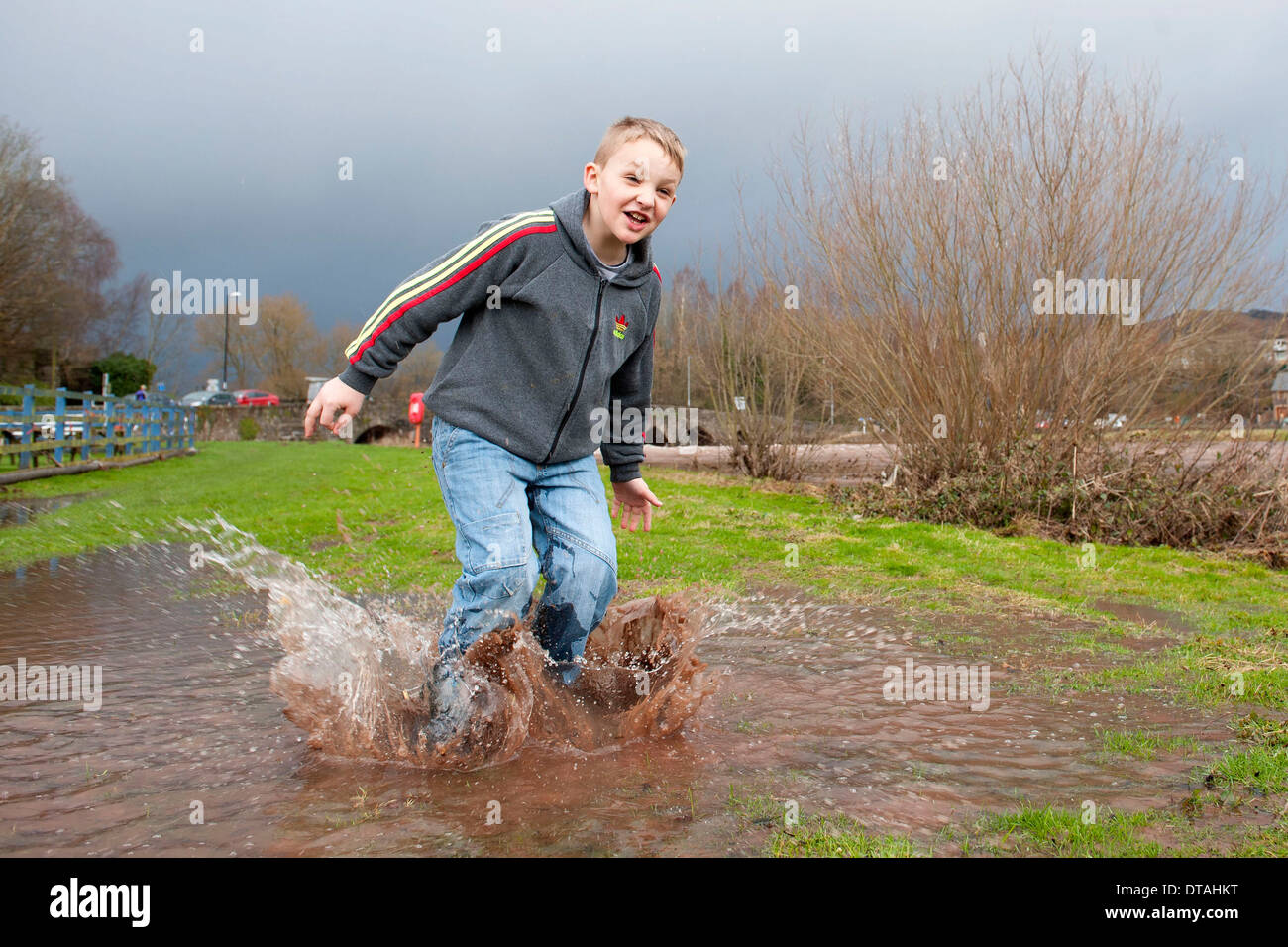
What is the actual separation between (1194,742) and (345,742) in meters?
3.13

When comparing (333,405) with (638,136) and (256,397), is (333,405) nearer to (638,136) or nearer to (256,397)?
(638,136)

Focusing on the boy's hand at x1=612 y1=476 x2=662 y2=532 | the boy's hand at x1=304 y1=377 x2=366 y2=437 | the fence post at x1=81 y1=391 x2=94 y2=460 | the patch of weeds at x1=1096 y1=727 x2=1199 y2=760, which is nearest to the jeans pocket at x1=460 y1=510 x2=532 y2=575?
the boy's hand at x1=304 y1=377 x2=366 y2=437

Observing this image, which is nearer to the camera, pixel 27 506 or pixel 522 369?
pixel 522 369

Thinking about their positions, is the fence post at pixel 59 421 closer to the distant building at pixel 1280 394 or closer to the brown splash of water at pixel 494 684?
the brown splash of water at pixel 494 684

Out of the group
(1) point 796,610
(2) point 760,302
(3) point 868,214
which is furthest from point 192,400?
(1) point 796,610

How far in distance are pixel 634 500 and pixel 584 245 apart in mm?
1291

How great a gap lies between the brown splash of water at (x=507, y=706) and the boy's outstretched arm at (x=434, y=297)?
3.42 feet

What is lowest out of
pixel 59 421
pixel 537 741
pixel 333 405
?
pixel 537 741

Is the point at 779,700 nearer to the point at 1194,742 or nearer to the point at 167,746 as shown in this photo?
the point at 1194,742

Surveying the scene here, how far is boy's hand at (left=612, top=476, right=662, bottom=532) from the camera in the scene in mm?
4172

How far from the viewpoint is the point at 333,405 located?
124 inches

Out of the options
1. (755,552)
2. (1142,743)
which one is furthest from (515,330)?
(755,552)

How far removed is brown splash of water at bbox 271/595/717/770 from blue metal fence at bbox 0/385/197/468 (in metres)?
12.9

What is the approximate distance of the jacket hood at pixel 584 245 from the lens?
11.1 ft
